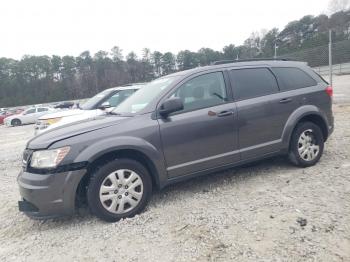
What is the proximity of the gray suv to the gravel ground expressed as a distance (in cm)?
30

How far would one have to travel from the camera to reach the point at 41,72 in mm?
84625

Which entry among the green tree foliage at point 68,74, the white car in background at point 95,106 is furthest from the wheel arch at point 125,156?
the green tree foliage at point 68,74

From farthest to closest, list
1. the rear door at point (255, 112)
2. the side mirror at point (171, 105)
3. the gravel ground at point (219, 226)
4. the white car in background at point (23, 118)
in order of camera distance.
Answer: the white car in background at point (23, 118) < the rear door at point (255, 112) < the side mirror at point (171, 105) < the gravel ground at point (219, 226)

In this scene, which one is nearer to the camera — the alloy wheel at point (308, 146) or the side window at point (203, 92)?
the side window at point (203, 92)

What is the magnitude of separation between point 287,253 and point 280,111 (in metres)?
2.39

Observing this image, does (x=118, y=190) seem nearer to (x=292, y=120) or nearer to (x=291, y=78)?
(x=292, y=120)

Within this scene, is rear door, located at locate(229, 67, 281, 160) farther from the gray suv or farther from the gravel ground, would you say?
the gravel ground

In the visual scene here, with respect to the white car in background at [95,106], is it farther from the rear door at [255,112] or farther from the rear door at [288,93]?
the rear door at [288,93]

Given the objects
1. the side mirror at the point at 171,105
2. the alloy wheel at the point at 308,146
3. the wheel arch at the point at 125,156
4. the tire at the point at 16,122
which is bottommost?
the tire at the point at 16,122

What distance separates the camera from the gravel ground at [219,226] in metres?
2.82

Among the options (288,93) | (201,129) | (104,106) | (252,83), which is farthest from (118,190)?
(104,106)

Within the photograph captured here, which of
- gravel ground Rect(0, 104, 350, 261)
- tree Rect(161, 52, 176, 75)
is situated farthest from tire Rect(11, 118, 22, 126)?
tree Rect(161, 52, 176, 75)

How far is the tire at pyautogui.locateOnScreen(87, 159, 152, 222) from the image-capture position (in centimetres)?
349

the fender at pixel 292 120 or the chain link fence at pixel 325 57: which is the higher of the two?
the chain link fence at pixel 325 57
